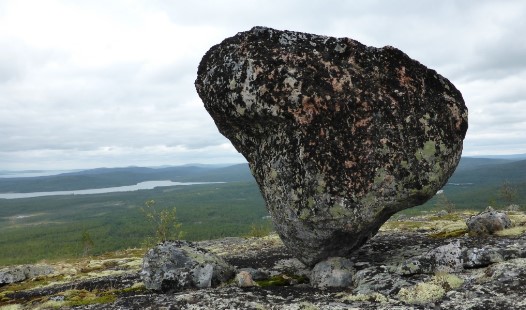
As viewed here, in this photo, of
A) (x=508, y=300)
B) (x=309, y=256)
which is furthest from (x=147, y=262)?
(x=508, y=300)

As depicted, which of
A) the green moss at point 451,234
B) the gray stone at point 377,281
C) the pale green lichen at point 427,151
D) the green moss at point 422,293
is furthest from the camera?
the green moss at point 451,234

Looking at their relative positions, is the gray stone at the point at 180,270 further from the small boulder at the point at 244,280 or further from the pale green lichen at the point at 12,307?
the pale green lichen at the point at 12,307

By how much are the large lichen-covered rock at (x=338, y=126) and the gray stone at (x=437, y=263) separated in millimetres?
2799

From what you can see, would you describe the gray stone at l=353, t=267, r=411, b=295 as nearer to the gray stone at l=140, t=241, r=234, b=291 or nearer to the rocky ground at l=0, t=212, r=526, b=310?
the rocky ground at l=0, t=212, r=526, b=310

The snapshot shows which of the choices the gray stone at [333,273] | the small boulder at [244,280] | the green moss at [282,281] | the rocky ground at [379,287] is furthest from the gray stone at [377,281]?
the small boulder at [244,280]

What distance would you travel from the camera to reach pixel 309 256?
21.4 metres

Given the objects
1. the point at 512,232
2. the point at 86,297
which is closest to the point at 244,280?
the point at 86,297

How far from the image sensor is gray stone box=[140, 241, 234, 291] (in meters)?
20.0

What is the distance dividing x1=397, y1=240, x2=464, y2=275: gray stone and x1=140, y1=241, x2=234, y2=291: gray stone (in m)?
9.56

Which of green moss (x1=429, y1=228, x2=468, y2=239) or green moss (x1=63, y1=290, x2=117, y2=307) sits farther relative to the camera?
green moss (x1=429, y1=228, x2=468, y2=239)

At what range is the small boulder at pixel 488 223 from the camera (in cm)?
2302

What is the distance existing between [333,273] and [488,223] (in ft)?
37.3

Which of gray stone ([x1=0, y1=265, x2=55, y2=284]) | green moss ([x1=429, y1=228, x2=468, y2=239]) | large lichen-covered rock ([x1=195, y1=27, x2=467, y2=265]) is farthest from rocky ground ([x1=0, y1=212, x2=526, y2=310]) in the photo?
gray stone ([x1=0, y1=265, x2=55, y2=284])

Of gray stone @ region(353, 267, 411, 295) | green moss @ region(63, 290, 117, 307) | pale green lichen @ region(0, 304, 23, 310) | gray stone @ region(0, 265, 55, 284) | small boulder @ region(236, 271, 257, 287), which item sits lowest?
gray stone @ region(0, 265, 55, 284)
